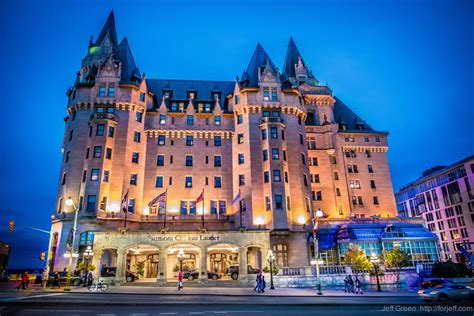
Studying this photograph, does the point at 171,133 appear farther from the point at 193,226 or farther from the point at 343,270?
the point at 343,270

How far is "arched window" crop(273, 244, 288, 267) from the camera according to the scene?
4721 cm

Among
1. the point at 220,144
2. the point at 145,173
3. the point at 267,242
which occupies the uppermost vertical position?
the point at 220,144

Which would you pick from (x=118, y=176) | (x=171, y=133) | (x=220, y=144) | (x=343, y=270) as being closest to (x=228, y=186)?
(x=220, y=144)

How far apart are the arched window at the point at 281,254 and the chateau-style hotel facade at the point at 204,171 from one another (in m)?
0.15

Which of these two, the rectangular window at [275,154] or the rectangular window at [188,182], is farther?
the rectangular window at [188,182]

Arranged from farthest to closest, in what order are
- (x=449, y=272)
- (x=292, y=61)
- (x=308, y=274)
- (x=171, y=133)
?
(x=292, y=61)
(x=171, y=133)
(x=308, y=274)
(x=449, y=272)

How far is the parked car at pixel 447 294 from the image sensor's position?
23469mm

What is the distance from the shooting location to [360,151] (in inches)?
2438

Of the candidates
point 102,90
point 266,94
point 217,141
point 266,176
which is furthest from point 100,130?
point 266,94

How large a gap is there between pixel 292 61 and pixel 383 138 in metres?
25.0

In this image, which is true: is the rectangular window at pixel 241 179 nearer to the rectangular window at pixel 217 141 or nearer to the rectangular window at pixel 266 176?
the rectangular window at pixel 266 176

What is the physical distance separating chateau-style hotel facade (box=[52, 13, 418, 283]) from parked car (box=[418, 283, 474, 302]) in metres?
21.0

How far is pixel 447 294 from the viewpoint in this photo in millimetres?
23641

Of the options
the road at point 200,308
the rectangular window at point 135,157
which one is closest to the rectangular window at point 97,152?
the rectangular window at point 135,157
